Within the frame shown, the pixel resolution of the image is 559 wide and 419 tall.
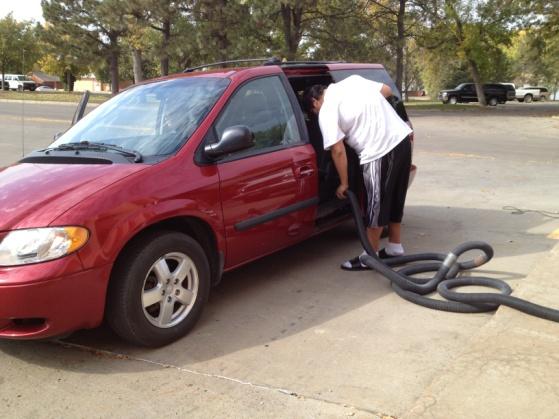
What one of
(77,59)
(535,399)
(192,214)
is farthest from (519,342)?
(77,59)

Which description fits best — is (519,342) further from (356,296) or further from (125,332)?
(125,332)

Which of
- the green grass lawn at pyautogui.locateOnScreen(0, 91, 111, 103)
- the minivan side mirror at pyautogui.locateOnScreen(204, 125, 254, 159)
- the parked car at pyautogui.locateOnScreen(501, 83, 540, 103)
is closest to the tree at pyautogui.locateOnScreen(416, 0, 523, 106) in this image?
the parked car at pyautogui.locateOnScreen(501, 83, 540, 103)

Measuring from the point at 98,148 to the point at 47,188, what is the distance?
0.69m

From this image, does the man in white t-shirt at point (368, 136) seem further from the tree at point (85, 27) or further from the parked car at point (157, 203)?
the tree at point (85, 27)

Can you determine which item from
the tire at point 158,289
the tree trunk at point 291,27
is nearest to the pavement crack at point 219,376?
the tire at point 158,289

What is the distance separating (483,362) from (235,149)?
1.97 metres

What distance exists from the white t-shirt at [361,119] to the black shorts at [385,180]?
0.24 feet

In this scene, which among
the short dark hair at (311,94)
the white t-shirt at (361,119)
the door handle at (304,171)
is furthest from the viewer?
the short dark hair at (311,94)

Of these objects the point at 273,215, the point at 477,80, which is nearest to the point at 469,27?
the point at 477,80

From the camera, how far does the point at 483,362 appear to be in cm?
295

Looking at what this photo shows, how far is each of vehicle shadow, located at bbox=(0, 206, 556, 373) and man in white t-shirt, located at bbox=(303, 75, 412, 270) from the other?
0.49 meters

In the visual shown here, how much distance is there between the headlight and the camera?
2955 mm

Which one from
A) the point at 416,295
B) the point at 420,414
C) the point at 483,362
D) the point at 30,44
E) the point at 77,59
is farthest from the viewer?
the point at 30,44

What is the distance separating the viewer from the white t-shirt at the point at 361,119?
464 cm
